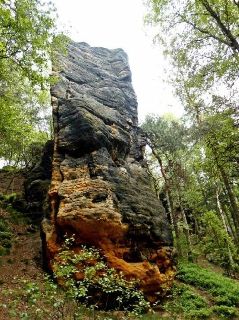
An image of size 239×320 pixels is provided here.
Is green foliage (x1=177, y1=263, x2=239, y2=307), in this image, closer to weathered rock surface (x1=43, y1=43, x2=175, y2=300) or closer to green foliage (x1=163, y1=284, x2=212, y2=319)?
green foliage (x1=163, y1=284, x2=212, y2=319)

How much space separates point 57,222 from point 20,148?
13420mm

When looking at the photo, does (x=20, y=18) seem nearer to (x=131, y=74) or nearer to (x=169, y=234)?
(x=169, y=234)

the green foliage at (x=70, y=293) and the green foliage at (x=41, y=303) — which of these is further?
the green foliage at (x=70, y=293)

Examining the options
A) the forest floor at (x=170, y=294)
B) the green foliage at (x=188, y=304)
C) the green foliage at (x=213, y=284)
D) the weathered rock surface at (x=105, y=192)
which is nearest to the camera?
the forest floor at (x=170, y=294)

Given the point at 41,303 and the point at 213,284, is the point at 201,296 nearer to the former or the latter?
the point at 213,284

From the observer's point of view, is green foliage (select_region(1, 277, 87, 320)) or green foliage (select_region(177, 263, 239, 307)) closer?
green foliage (select_region(1, 277, 87, 320))

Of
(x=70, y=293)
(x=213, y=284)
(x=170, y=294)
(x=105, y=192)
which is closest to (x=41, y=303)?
(x=105, y=192)

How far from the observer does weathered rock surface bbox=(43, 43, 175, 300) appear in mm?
12719

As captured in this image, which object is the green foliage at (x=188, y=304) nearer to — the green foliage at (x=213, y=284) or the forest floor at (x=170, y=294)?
the forest floor at (x=170, y=294)

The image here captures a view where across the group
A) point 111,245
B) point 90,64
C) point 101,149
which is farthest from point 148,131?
point 111,245

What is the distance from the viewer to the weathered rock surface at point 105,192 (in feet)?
41.7

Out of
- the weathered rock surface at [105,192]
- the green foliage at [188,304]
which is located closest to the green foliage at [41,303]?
the weathered rock surface at [105,192]

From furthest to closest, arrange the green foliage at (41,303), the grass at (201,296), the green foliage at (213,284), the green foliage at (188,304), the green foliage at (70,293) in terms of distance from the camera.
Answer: the green foliage at (213,284), the grass at (201,296), the green foliage at (188,304), the green foliage at (70,293), the green foliage at (41,303)

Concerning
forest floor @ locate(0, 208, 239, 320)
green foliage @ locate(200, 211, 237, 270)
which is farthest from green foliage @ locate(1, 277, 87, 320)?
green foliage @ locate(200, 211, 237, 270)
